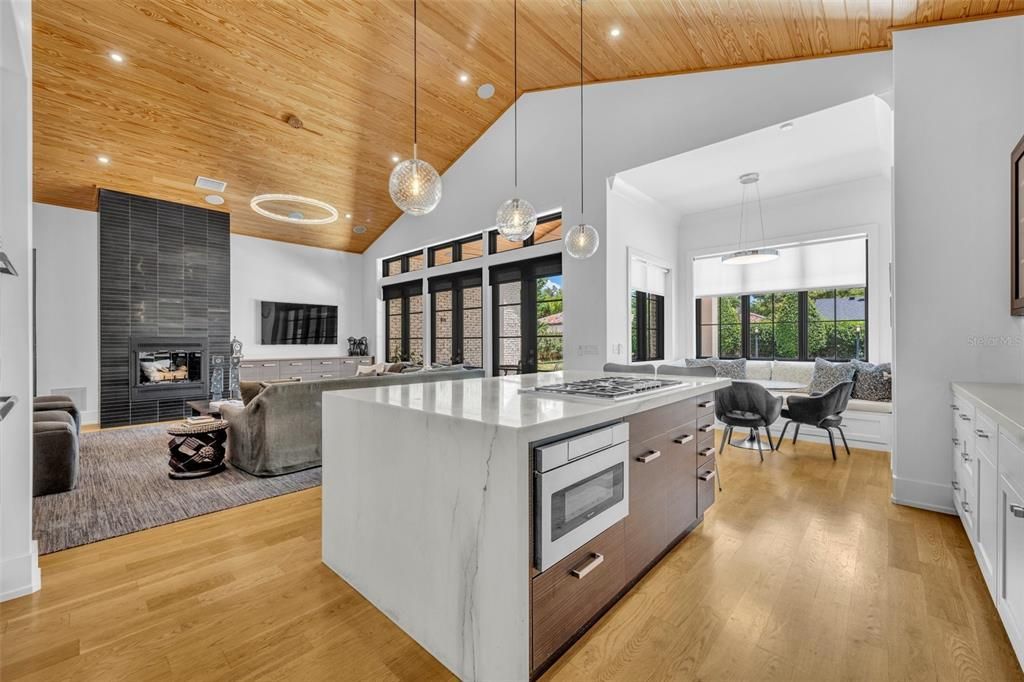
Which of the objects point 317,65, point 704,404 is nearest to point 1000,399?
point 704,404

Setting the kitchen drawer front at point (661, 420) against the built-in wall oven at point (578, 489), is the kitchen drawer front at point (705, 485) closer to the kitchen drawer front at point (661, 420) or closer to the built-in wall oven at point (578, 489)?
the kitchen drawer front at point (661, 420)

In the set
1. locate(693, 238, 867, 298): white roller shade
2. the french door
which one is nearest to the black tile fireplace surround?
the french door

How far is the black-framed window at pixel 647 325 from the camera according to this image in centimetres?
565

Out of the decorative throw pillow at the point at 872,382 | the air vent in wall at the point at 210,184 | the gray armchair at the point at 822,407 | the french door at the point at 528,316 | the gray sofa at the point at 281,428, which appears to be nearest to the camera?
the gray sofa at the point at 281,428

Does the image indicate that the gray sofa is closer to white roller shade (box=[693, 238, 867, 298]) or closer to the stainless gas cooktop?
the stainless gas cooktop

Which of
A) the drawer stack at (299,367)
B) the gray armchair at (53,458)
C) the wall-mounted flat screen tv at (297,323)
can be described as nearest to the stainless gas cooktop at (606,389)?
the gray armchair at (53,458)

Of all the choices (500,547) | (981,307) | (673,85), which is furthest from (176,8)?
(981,307)

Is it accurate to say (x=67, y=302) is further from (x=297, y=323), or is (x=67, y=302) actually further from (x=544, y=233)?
(x=544, y=233)

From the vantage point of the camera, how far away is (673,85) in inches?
175

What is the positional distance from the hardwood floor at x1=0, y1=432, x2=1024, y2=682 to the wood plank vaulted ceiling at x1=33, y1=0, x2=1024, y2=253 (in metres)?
3.35

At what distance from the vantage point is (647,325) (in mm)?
5895

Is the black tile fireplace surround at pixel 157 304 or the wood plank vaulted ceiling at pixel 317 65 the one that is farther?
the black tile fireplace surround at pixel 157 304

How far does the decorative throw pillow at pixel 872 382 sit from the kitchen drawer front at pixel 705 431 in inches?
111

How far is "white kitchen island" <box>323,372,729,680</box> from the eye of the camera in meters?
1.36
